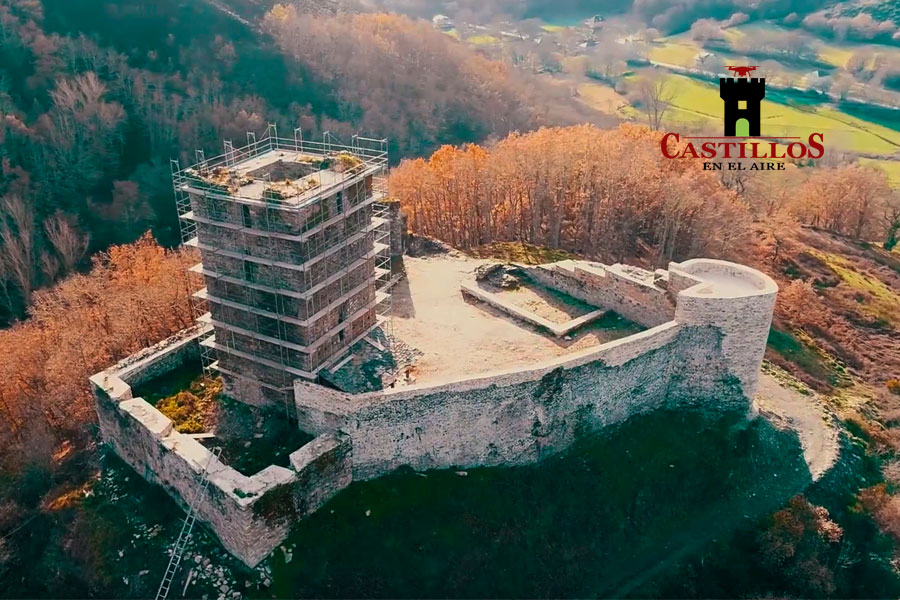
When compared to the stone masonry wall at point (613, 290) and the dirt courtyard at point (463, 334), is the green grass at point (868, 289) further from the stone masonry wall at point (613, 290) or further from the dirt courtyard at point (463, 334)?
the dirt courtyard at point (463, 334)

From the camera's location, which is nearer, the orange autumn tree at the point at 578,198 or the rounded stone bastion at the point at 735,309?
the rounded stone bastion at the point at 735,309

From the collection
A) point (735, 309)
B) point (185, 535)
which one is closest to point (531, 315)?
point (735, 309)

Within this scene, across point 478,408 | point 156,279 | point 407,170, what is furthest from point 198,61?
point 478,408

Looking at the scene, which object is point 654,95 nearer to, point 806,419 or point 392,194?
point 392,194

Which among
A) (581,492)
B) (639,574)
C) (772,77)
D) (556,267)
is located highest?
(772,77)

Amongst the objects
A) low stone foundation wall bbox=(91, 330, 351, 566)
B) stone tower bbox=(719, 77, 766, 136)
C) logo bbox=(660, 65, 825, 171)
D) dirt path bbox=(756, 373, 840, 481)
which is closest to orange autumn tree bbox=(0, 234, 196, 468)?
low stone foundation wall bbox=(91, 330, 351, 566)

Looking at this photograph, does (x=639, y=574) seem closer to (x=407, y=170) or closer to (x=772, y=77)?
(x=407, y=170)

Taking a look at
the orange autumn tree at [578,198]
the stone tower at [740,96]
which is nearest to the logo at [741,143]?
the stone tower at [740,96]
